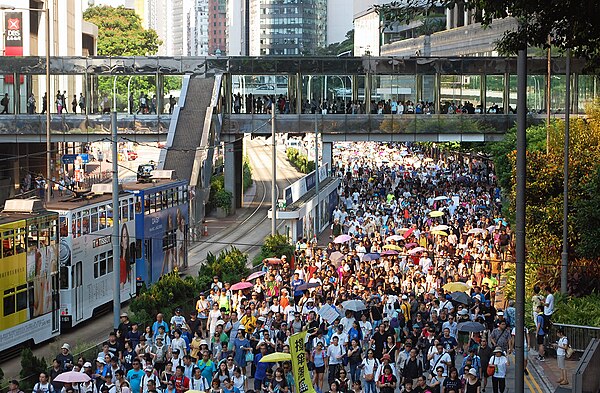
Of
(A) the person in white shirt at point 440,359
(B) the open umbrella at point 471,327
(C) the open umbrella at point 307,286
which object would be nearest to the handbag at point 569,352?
(B) the open umbrella at point 471,327

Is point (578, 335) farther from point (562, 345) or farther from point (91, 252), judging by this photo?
point (91, 252)

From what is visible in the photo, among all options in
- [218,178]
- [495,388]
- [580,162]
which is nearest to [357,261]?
[580,162]

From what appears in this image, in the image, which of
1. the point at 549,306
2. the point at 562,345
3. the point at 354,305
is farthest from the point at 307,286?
the point at 562,345

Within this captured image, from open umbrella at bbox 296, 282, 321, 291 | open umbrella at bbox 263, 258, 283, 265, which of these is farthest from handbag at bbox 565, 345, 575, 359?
open umbrella at bbox 263, 258, 283, 265

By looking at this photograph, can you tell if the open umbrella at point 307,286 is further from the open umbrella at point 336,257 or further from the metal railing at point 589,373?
the metal railing at point 589,373

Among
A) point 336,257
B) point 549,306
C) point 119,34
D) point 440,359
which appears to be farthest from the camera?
point 119,34

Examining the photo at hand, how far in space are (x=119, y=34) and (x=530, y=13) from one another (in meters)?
137

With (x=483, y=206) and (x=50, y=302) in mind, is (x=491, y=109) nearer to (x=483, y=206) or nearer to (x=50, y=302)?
(x=483, y=206)

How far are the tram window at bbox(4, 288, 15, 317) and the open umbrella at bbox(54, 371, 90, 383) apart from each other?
7.27 metres

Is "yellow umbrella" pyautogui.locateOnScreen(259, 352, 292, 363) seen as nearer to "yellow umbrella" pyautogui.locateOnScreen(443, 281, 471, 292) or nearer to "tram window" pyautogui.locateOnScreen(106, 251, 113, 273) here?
"yellow umbrella" pyautogui.locateOnScreen(443, 281, 471, 292)

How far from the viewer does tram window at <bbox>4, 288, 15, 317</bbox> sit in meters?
26.7

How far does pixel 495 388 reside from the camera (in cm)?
2198

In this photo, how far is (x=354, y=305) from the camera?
25922 mm

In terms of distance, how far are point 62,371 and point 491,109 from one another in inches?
1758
